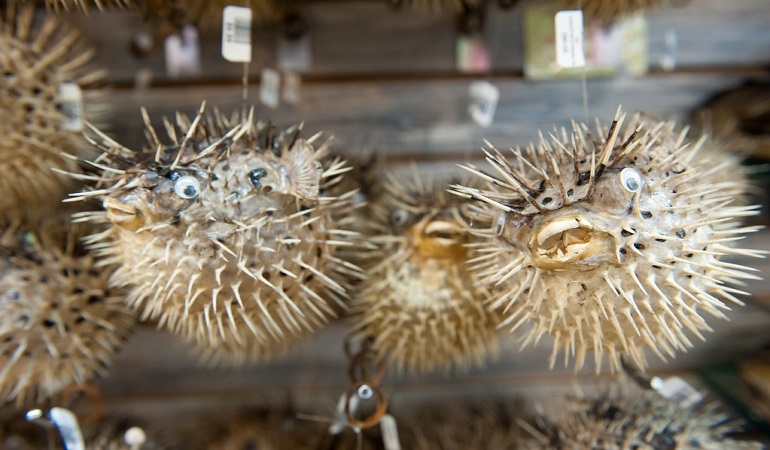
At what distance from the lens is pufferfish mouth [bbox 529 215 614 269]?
0.91m

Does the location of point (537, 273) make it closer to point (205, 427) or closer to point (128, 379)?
point (205, 427)

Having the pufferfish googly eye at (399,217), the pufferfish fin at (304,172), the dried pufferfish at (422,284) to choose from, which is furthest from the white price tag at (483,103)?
the pufferfish fin at (304,172)

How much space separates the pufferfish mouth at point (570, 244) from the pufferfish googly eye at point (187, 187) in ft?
2.11

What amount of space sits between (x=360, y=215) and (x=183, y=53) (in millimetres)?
908

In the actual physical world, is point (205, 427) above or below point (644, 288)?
below

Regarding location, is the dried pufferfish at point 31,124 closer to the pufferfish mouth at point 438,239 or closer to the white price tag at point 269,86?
the white price tag at point 269,86

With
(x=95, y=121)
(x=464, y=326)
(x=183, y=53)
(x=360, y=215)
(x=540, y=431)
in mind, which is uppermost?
(x=183, y=53)

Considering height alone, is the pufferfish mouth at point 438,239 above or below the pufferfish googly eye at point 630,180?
below

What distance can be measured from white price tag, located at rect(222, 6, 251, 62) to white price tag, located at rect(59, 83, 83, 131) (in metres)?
0.46

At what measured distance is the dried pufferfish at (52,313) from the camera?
1.30 metres

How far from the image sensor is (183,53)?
181cm

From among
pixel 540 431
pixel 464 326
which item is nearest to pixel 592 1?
pixel 464 326

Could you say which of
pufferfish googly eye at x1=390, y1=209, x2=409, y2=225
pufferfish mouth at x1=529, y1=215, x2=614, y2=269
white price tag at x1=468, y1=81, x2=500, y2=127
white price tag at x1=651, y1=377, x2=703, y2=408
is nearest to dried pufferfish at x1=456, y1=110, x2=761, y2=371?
pufferfish mouth at x1=529, y1=215, x2=614, y2=269

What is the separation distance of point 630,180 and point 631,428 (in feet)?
2.28
